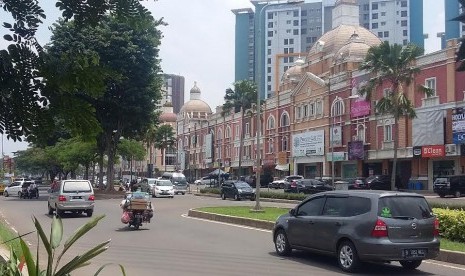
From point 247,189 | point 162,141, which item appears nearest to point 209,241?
point 247,189

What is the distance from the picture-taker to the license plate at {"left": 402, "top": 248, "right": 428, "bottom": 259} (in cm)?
1075

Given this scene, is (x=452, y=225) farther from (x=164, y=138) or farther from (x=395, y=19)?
(x=395, y=19)

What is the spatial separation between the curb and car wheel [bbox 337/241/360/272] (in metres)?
2.74

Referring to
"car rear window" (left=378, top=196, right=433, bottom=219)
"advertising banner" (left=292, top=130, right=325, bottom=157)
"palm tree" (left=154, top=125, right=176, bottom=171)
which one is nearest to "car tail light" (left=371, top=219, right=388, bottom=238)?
"car rear window" (left=378, top=196, right=433, bottom=219)

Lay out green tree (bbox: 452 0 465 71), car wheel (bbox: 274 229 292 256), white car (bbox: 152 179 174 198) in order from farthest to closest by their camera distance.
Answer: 1. white car (bbox: 152 179 174 198)
2. car wheel (bbox: 274 229 292 256)
3. green tree (bbox: 452 0 465 71)

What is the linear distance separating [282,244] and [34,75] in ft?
37.0

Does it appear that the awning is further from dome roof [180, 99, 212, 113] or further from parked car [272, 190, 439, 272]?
parked car [272, 190, 439, 272]

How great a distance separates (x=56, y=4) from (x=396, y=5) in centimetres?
13261

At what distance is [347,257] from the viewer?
11.2 metres

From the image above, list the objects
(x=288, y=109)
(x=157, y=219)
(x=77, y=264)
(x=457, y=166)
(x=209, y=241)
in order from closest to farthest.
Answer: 1. (x=77, y=264)
2. (x=209, y=241)
3. (x=157, y=219)
4. (x=457, y=166)
5. (x=288, y=109)

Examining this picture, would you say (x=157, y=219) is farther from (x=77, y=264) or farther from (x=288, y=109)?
(x=288, y=109)

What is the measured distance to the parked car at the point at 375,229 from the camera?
10734 millimetres

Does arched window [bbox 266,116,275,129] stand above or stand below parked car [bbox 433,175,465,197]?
above

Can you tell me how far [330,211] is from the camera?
1208 cm
